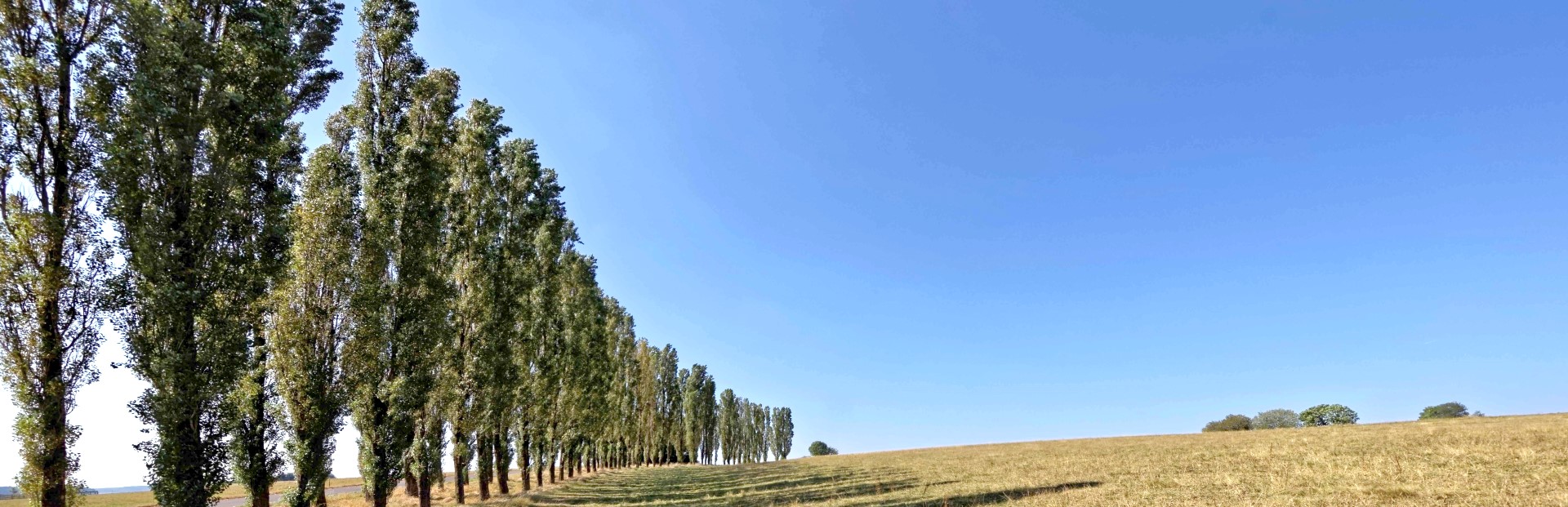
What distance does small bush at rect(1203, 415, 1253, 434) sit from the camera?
7119 centimetres

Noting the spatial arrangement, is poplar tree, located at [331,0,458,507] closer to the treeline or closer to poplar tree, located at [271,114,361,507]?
poplar tree, located at [271,114,361,507]

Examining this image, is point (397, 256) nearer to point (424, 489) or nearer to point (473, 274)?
point (473, 274)

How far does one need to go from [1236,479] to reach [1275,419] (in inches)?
3212

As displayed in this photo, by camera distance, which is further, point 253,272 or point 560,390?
point 560,390

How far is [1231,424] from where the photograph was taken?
72.8m

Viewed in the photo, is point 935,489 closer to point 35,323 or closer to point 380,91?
point 35,323

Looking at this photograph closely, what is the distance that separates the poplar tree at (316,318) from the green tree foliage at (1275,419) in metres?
93.2

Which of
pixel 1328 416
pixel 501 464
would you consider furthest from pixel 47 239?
pixel 1328 416

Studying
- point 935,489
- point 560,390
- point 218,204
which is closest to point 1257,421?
point 935,489

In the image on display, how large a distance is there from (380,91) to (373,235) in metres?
6.93

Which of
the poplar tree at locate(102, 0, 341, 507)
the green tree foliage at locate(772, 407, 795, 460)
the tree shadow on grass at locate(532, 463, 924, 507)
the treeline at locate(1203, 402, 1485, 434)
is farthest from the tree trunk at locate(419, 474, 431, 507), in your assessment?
the green tree foliage at locate(772, 407, 795, 460)

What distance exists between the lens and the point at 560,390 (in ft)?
141

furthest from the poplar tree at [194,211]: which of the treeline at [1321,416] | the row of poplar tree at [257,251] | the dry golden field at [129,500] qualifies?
the treeline at [1321,416]

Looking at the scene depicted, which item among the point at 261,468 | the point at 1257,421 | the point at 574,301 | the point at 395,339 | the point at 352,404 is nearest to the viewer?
the point at 261,468
